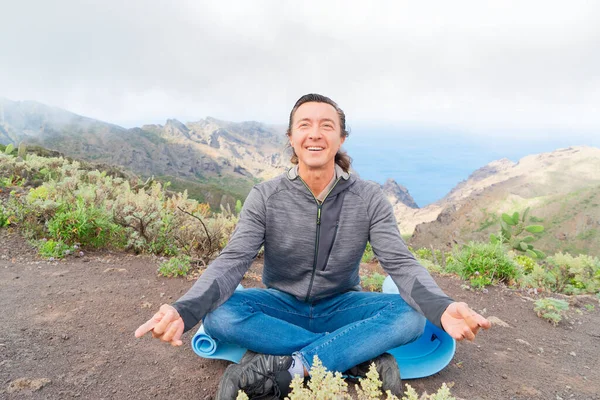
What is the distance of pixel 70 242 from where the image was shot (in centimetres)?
525

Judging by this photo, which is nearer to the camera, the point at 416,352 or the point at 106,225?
the point at 416,352

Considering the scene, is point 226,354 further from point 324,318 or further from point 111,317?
point 111,317

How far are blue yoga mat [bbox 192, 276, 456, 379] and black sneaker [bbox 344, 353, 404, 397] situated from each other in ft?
0.93

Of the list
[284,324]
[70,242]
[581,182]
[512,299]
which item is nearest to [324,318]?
[284,324]

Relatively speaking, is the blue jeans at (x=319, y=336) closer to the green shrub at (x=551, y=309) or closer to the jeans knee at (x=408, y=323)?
the jeans knee at (x=408, y=323)

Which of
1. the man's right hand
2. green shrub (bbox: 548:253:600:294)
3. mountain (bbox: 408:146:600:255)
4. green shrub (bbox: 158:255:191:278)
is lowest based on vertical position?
mountain (bbox: 408:146:600:255)

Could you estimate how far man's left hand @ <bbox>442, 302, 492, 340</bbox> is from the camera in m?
2.05

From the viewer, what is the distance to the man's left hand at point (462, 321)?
205 cm

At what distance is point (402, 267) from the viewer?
2.69 metres

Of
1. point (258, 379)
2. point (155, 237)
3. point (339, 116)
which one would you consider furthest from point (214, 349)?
point (155, 237)

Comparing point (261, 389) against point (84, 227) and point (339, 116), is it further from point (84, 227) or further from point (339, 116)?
point (84, 227)

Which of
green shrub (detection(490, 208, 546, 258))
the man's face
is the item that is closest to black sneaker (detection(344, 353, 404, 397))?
the man's face

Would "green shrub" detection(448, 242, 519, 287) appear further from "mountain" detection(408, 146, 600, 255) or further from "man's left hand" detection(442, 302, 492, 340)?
"mountain" detection(408, 146, 600, 255)

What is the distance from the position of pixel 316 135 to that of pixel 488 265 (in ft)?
11.6
